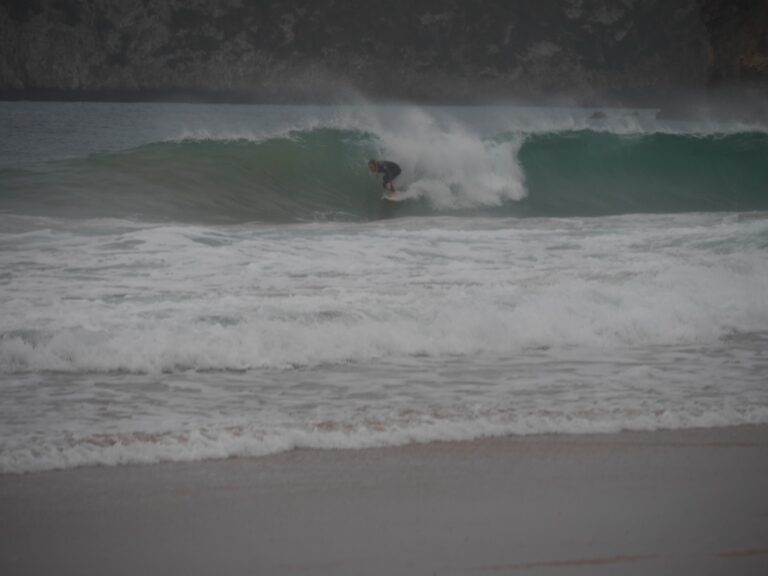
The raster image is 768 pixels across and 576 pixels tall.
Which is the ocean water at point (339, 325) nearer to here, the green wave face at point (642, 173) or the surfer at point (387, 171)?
the surfer at point (387, 171)

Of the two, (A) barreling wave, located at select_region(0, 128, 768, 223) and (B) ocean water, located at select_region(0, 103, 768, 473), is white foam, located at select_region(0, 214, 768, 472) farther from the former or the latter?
(A) barreling wave, located at select_region(0, 128, 768, 223)

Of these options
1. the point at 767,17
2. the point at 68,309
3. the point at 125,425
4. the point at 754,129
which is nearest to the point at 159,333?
the point at 68,309

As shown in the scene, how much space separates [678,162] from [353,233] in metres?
10.4

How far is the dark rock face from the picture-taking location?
80.6 m

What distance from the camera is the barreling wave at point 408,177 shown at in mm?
12688

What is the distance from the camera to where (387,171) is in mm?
14352

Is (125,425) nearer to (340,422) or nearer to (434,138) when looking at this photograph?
(340,422)

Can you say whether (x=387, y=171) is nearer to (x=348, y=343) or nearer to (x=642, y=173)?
(x=642, y=173)

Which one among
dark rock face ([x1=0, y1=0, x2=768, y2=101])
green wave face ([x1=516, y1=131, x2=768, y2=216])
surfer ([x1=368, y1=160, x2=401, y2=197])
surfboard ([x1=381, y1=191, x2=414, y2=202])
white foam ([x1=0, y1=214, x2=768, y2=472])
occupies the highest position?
dark rock face ([x1=0, y1=0, x2=768, y2=101])

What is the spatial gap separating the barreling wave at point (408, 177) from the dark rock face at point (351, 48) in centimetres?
6251

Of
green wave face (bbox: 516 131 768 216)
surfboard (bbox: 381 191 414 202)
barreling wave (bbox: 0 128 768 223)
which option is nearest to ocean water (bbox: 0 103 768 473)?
barreling wave (bbox: 0 128 768 223)

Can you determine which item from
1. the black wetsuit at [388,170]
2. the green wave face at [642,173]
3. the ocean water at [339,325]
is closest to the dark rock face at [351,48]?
the green wave face at [642,173]

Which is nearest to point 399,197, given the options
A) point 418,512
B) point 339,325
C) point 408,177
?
point 408,177

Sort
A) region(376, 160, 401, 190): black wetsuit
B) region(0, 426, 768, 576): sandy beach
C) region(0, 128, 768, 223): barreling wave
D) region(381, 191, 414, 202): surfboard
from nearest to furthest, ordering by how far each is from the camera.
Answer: region(0, 426, 768, 576): sandy beach
region(0, 128, 768, 223): barreling wave
region(381, 191, 414, 202): surfboard
region(376, 160, 401, 190): black wetsuit
